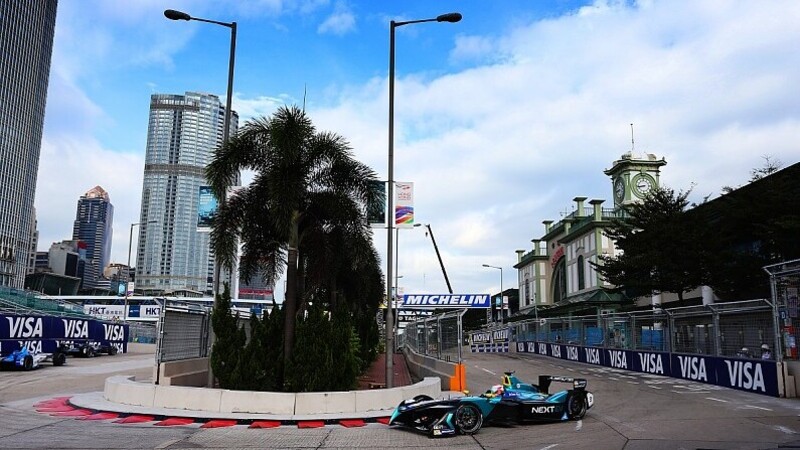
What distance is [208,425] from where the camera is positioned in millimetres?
11891

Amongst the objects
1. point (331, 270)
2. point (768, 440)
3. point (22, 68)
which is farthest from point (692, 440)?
point (22, 68)

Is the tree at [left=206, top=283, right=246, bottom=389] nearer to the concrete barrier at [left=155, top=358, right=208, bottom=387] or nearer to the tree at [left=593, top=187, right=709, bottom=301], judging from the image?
the concrete barrier at [left=155, top=358, right=208, bottom=387]

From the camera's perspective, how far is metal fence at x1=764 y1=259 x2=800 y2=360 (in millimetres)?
15328

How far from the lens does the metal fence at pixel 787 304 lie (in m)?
15.3

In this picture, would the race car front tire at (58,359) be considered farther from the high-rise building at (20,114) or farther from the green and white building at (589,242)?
the high-rise building at (20,114)

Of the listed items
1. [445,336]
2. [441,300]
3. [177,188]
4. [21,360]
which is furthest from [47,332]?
[441,300]

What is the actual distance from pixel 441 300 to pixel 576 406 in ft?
210

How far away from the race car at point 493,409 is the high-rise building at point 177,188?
389 inches

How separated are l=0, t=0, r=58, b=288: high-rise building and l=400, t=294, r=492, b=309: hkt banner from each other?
4100 inches

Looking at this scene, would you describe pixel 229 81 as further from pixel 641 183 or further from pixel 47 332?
pixel 641 183

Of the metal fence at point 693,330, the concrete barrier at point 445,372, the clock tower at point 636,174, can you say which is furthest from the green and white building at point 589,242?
the concrete barrier at point 445,372

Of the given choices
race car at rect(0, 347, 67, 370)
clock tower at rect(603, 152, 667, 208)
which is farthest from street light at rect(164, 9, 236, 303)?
clock tower at rect(603, 152, 667, 208)

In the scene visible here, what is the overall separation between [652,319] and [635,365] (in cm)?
291

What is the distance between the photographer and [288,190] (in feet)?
52.2
